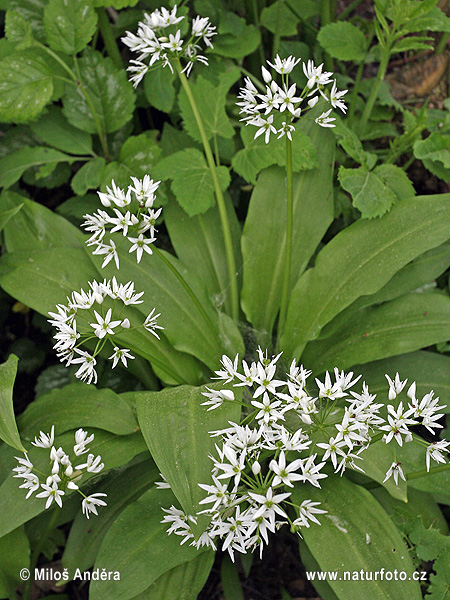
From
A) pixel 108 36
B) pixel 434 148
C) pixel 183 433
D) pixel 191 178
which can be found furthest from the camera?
pixel 108 36

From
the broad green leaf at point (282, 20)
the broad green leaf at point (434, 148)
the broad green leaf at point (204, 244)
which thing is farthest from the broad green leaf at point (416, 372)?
the broad green leaf at point (282, 20)

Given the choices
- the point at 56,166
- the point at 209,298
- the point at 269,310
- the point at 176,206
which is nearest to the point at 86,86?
the point at 56,166

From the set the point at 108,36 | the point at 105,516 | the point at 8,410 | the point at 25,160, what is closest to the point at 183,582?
the point at 105,516

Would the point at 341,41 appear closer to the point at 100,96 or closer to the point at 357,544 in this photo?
the point at 100,96

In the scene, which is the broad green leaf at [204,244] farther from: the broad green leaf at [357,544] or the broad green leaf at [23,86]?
the broad green leaf at [357,544]

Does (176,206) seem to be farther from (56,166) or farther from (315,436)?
(315,436)

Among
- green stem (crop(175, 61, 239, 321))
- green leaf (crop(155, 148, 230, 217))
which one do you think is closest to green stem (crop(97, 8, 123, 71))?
green stem (crop(175, 61, 239, 321))

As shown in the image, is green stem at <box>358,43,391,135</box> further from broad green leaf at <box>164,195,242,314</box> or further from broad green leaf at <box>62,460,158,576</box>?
broad green leaf at <box>62,460,158,576</box>
